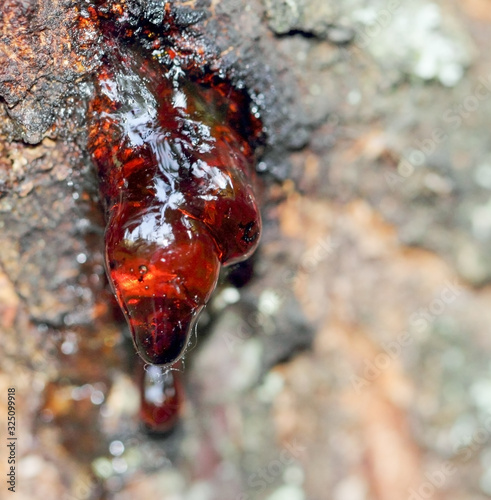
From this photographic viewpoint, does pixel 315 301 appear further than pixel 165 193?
Yes

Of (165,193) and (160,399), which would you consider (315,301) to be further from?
(165,193)

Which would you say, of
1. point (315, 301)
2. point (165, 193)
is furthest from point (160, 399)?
point (165, 193)

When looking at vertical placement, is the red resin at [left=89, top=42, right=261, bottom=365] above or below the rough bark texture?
above

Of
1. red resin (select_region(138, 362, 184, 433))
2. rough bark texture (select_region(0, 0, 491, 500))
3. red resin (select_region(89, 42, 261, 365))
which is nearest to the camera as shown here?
red resin (select_region(89, 42, 261, 365))

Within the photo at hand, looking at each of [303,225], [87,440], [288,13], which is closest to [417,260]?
[303,225]

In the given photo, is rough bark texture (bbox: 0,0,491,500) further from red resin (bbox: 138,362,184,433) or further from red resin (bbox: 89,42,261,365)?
red resin (bbox: 89,42,261,365)

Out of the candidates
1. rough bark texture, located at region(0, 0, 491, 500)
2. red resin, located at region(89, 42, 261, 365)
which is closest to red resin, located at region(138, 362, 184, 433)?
rough bark texture, located at region(0, 0, 491, 500)

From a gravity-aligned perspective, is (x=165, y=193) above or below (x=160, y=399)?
above
